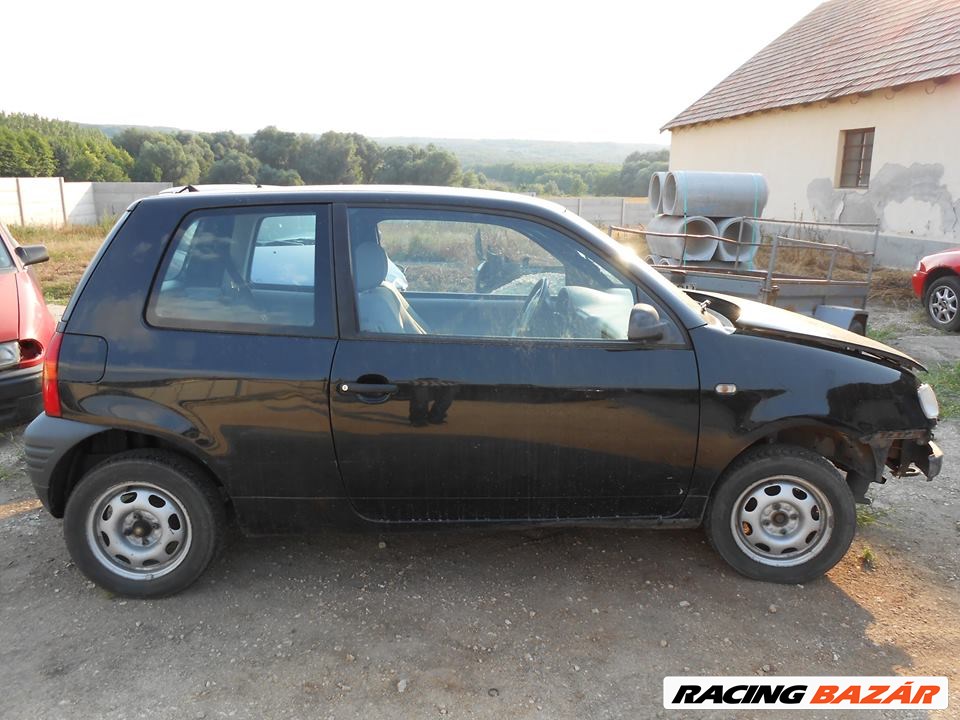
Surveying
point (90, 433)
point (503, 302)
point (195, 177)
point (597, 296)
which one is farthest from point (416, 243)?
point (195, 177)

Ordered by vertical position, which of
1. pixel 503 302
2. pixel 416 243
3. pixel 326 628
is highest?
pixel 416 243

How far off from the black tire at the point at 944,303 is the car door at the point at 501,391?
770cm

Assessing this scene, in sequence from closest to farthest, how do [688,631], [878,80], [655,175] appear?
[688,631] → [655,175] → [878,80]

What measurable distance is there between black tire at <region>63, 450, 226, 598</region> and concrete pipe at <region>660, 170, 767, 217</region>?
8638mm

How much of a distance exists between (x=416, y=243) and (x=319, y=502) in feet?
4.04

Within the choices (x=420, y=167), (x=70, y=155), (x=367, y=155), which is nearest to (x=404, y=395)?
(x=420, y=167)

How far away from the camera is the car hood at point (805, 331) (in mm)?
3344

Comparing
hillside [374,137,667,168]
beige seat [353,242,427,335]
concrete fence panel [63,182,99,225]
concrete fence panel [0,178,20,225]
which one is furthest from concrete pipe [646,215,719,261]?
hillside [374,137,667,168]

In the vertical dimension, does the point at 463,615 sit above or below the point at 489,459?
below

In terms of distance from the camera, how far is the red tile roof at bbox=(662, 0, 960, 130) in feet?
44.4

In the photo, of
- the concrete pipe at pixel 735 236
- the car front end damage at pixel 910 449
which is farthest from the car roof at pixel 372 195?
the concrete pipe at pixel 735 236

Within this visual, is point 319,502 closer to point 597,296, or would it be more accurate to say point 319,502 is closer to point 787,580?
point 597,296

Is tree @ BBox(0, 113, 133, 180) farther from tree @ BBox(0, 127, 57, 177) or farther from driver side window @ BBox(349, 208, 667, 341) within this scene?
driver side window @ BBox(349, 208, 667, 341)

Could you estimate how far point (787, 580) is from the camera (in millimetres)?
3438
